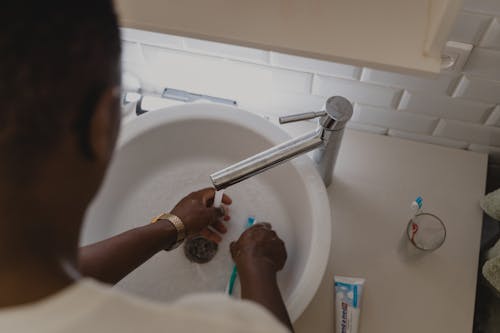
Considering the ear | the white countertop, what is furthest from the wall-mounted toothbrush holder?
the ear

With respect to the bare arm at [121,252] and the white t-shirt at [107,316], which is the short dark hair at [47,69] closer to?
the white t-shirt at [107,316]

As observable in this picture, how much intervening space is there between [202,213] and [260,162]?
17 centimetres

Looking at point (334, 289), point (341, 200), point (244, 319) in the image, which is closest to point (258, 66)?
point (341, 200)

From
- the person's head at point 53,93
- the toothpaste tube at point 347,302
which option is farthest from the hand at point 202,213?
the person's head at point 53,93

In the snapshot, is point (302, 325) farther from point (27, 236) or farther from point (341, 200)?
point (27, 236)

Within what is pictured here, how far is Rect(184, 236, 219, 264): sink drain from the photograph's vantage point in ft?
2.70

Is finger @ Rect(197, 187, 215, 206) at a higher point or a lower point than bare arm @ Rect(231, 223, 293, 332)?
higher

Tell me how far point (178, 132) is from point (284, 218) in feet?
0.84

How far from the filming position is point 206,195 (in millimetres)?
823

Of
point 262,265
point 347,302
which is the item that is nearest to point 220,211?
point 262,265

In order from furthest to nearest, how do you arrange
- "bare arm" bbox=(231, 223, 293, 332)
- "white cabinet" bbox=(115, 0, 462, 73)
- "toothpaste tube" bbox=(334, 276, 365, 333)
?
"toothpaste tube" bbox=(334, 276, 365, 333) < "bare arm" bbox=(231, 223, 293, 332) < "white cabinet" bbox=(115, 0, 462, 73)

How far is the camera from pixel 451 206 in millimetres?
879

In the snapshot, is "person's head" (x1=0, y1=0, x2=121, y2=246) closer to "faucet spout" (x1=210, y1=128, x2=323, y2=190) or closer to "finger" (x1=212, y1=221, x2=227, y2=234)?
"faucet spout" (x1=210, y1=128, x2=323, y2=190)

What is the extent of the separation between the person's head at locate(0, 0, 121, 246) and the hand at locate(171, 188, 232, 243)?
45cm
